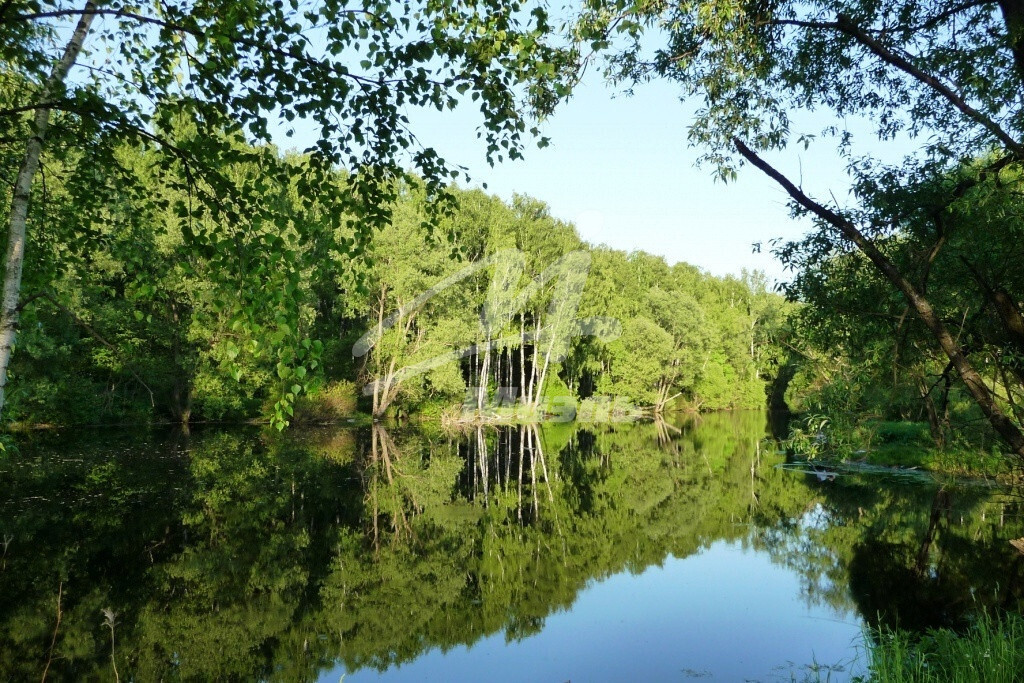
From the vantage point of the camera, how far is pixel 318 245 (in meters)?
5.05

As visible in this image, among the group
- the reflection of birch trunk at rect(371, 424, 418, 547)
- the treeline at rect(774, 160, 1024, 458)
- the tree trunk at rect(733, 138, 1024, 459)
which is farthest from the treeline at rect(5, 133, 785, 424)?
the tree trunk at rect(733, 138, 1024, 459)

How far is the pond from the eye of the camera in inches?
382

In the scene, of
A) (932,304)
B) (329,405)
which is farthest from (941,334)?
(329,405)

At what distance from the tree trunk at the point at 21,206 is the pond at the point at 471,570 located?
16.6 feet

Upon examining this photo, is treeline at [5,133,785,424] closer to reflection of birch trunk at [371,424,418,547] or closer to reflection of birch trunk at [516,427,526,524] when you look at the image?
reflection of birch trunk at [371,424,418,547]

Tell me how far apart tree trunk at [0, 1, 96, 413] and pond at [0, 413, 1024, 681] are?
507cm

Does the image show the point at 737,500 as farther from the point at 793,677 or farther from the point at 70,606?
the point at 70,606

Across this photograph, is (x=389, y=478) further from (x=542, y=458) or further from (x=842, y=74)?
(x=842, y=74)

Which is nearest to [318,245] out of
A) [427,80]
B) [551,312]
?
[427,80]

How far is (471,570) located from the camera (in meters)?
13.5

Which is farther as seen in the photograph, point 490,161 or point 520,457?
point 520,457

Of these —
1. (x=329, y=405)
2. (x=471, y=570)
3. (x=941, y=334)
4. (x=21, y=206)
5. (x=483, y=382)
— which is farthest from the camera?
(x=483, y=382)

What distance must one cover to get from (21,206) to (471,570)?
10.0 m

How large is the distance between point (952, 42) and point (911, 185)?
1.97 m
